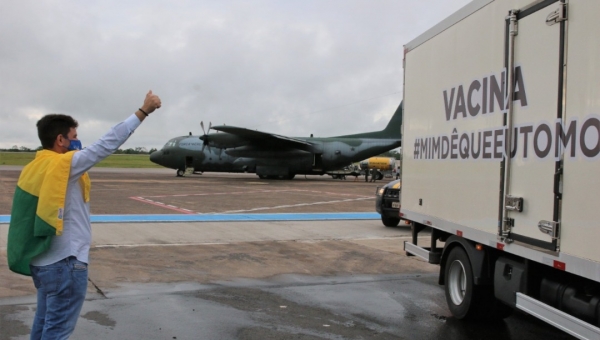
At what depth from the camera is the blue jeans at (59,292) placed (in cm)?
331

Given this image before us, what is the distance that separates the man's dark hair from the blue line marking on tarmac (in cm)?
1029

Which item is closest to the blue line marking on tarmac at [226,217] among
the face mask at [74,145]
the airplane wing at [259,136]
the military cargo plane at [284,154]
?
the face mask at [74,145]

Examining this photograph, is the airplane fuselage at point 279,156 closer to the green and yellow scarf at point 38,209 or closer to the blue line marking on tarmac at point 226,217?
the blue line marking on tarmac at point 226,217

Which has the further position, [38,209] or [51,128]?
[51,128]

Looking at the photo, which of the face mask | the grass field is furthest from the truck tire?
the grass field

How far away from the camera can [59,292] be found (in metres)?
3.31

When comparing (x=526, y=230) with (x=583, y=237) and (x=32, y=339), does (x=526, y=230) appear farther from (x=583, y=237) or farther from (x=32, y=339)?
(x=32, y=339)

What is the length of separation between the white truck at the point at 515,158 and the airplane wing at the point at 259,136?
2596 centimetres

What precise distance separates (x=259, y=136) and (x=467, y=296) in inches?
1139

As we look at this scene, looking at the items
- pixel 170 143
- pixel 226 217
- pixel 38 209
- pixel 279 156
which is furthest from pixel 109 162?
pixel 38 209

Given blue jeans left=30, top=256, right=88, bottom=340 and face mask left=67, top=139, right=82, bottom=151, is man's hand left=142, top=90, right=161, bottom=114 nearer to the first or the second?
face mask left=67, top=139, right=82, bottom=151

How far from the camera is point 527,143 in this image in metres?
4.43

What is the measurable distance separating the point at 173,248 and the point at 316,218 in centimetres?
591

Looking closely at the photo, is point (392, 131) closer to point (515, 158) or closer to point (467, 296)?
point (467, 296)
